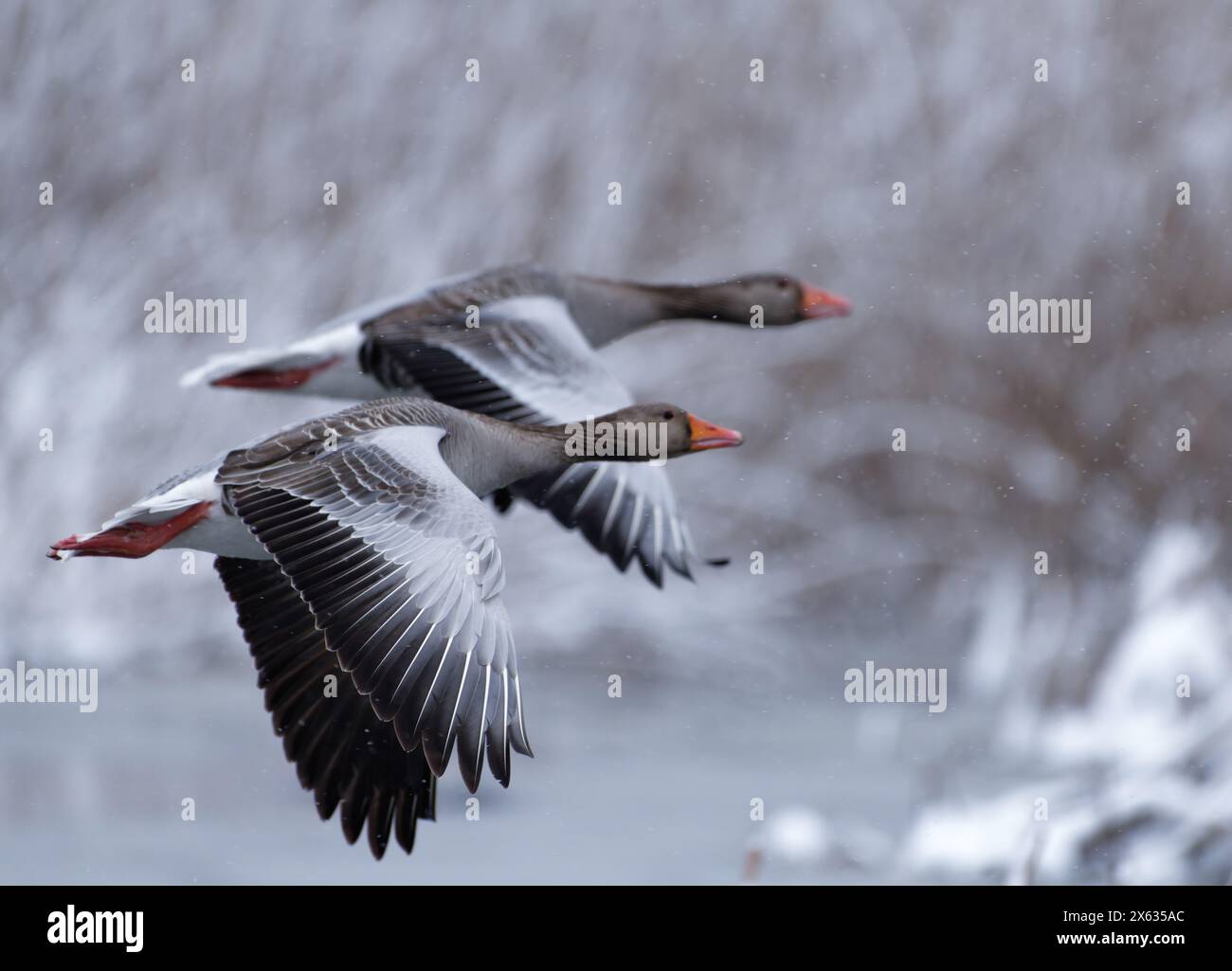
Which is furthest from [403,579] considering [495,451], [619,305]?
[619,305]

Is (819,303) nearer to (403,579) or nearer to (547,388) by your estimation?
(547,388)

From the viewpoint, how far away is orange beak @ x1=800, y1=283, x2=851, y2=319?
16.5 feet

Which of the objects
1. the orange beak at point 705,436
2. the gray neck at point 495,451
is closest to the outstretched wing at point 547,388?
the orange beak at point 705,436

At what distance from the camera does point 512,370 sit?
13.5 feet

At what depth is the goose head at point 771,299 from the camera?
16.6ft

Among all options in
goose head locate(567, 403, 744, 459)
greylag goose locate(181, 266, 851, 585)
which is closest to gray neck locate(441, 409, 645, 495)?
goose head locate(567, 403, 744, 459)

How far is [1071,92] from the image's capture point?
8.14 meters

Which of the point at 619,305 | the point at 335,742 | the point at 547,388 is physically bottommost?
the point at 335,742

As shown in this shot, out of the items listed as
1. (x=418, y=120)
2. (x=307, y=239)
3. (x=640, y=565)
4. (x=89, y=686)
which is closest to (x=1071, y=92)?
(x=418, y=120)

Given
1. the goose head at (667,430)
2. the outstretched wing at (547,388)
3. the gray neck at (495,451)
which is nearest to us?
the gray neck at (495,451)

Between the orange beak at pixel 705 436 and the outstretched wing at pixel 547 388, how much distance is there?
0.32 metres

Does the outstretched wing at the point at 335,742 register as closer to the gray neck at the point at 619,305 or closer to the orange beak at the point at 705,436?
the orange beak at the point at 705,436

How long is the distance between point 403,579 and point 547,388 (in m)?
1.43

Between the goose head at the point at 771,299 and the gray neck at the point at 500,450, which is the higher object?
the goose head at the point at 771,299
